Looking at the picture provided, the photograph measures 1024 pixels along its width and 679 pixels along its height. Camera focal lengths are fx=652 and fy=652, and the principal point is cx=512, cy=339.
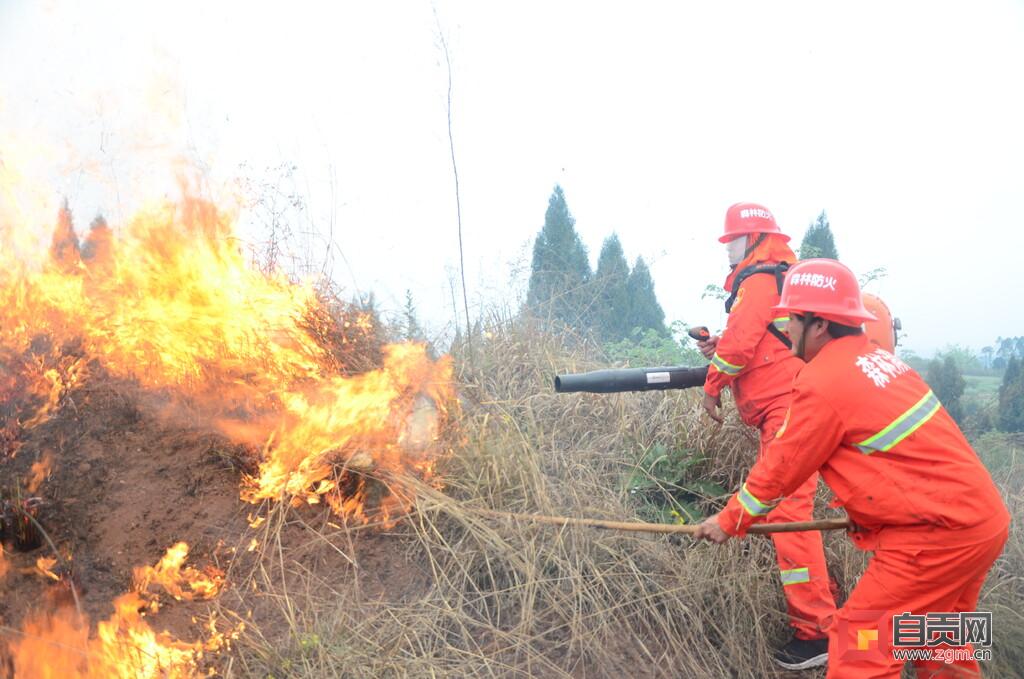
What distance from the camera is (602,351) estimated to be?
21.6 ft

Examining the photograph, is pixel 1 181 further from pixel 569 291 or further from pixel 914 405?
pixel 914 405

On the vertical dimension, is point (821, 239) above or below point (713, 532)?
above

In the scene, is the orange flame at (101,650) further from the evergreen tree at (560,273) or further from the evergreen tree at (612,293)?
the evergreen tree at (612,293)

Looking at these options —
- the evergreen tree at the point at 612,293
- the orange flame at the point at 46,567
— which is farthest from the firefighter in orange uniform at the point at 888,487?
the evergreen tree at the point at 612,293

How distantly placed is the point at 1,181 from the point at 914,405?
5.38 m

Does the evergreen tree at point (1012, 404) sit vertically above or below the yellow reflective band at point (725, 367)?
below

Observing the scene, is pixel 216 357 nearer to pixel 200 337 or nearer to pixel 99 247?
pixel 200 337

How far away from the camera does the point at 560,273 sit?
23.2 ft

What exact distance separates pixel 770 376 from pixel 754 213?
1.09 metres

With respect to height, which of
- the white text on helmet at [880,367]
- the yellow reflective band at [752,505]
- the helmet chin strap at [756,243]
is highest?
the helmet chin strap at [756,243]

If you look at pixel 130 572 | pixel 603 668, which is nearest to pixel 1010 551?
pixel 603 668

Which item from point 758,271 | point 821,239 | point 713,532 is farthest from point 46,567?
point 821,239

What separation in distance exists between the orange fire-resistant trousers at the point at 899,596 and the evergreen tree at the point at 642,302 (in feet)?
20.6

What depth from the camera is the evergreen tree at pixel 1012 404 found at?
8.68 meters
